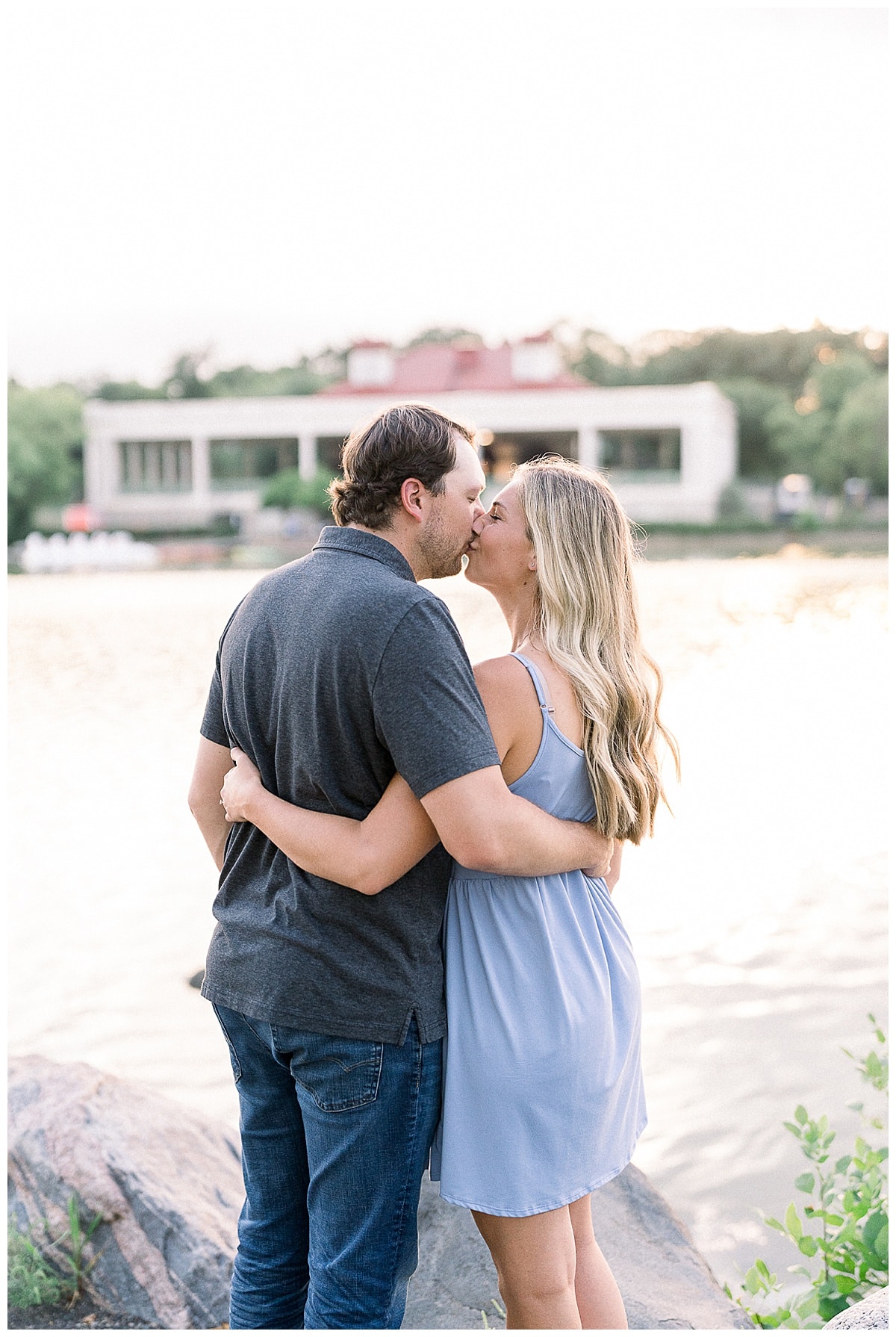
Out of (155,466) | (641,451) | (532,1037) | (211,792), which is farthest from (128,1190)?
(155,466)

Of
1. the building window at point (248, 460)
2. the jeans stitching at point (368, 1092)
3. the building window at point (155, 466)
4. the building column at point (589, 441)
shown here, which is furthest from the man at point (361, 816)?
the building window at point (155, 466)

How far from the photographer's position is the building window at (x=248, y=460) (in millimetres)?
38344

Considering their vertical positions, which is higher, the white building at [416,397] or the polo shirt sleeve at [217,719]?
the white building at [416,397]

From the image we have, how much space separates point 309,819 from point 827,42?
265 cm

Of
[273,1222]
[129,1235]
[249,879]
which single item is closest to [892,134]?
[249,879]

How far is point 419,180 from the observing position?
170 ft

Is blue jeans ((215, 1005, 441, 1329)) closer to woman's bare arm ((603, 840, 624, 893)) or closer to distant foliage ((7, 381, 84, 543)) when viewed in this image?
woman's bare arm ((603, 840, 624, 893))

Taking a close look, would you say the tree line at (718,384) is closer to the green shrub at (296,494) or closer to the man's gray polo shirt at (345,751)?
the green shrub at (296,494)

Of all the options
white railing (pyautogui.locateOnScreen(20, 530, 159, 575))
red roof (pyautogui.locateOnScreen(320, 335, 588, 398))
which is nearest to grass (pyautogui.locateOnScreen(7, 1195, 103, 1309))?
white railing (pyautogui.locateOnScreen(20, 530, 159, 575))

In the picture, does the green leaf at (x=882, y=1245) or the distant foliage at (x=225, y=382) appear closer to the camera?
the green leaf at (x=882, y=1245)

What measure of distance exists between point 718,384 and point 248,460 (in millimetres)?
20895

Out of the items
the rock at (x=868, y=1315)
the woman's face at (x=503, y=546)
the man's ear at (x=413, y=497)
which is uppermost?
the man's ear at (x=413, y=497)

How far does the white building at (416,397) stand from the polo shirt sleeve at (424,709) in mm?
33438

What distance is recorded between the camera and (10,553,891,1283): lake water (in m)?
3.94
